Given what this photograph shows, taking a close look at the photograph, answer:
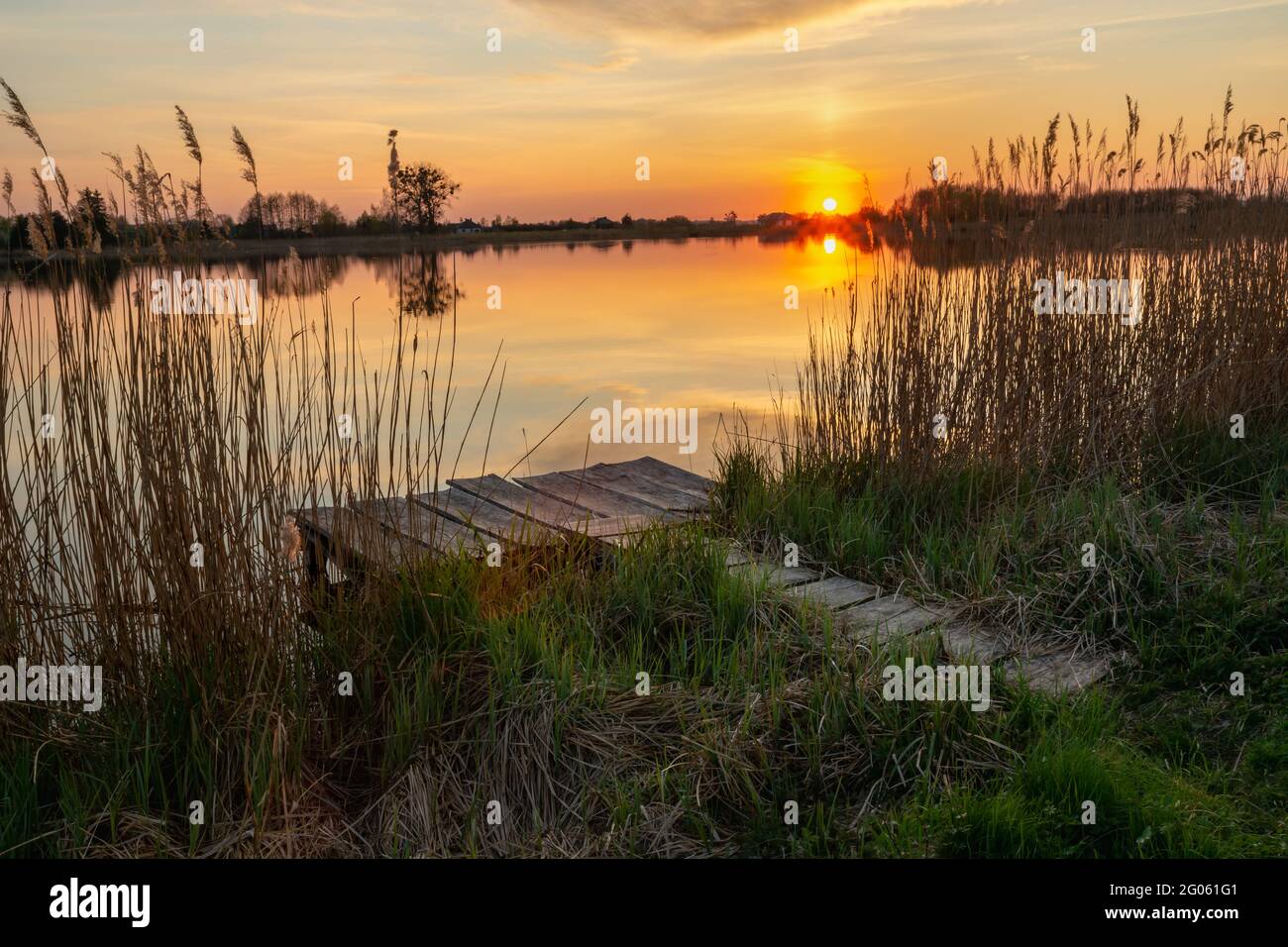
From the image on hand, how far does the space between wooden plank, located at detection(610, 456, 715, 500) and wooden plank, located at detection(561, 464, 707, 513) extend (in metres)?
0.03

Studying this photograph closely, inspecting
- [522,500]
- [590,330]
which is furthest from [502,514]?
[590,330]

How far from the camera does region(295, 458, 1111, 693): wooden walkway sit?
295cm

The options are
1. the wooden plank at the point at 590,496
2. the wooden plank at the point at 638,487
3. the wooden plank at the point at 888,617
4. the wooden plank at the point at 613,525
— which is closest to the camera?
the wooden plank at the point at 888,617

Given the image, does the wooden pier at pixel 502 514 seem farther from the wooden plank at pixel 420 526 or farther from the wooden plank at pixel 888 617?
the wooden plank at pixel 888 617

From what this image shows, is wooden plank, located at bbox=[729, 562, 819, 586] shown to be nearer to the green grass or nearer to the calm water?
the green grass

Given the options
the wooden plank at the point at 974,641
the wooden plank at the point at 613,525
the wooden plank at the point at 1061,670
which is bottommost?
the wooden plank at the point at 1061,670

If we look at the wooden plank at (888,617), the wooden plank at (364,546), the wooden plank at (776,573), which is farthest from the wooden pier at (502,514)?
the wooden plank at (888,617)

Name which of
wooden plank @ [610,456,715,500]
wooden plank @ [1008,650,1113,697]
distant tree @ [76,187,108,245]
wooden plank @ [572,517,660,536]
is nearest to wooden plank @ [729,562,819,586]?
wooden plank @ [572,517,660,536]

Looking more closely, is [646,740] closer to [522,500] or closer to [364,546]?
[364,546]

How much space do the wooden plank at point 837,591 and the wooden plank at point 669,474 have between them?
1.10 metres

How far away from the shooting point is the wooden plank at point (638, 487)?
438 centimetres

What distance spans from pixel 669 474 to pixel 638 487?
33cm

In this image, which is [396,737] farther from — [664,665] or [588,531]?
[588,531]
